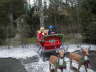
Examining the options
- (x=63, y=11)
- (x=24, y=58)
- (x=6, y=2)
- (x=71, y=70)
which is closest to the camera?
(x=6, y=2)

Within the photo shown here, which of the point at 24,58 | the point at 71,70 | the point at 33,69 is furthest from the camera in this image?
the point at 24,58

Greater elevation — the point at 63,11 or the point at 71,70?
the point at 63,11

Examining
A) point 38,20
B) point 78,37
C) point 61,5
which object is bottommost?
point 78,37

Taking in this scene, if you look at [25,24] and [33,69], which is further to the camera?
[25,24]

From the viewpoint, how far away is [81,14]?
11.8 meters

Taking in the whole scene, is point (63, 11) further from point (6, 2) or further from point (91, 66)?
point (6, 2)

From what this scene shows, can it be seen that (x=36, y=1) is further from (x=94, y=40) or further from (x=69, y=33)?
(x=94, y=40)

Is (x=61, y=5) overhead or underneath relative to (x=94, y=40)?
overhead

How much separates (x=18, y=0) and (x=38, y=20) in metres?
12.1

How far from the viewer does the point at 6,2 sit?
2.61 metres

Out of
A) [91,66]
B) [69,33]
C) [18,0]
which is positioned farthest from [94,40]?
[18,0]

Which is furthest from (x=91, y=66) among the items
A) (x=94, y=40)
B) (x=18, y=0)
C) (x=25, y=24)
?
(x=25, y=24)

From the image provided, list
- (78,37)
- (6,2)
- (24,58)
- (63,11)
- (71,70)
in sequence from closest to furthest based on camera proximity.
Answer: (6,2)
(71,70)
(24,58)
(78,37)
(63,11)

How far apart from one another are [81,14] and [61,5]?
3537mm
